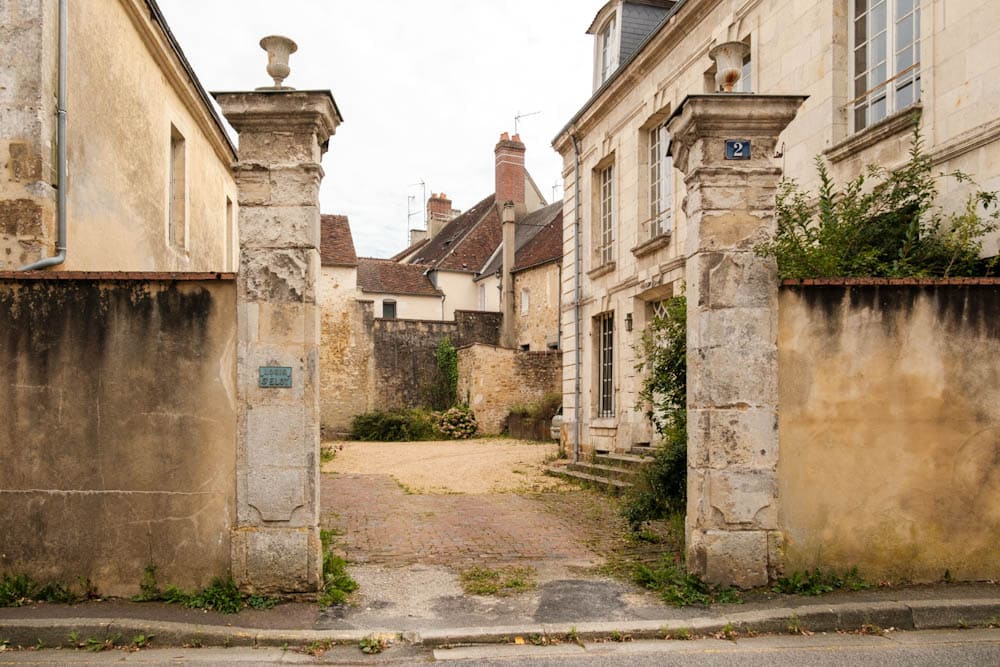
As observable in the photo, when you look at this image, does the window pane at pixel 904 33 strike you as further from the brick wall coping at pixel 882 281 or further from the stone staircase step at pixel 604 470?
the stone staircase step at pixel 604 470

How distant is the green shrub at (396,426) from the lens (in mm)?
22672

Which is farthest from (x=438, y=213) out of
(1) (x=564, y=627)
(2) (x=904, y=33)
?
(1) (x=564, y=627)

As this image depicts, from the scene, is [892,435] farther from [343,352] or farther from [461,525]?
[343,352]

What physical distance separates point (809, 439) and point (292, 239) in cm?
365

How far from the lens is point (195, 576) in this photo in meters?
4.99

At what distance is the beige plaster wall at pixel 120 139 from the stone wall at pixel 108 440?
58.3 inches

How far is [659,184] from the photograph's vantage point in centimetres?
1133

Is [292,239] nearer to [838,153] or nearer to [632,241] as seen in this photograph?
[838,153]

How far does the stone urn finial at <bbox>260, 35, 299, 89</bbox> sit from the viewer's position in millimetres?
5180

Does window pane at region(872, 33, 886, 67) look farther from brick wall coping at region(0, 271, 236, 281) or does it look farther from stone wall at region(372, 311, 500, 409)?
stone wall at region(372, 311, 500, 409)

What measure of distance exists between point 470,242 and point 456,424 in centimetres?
1141

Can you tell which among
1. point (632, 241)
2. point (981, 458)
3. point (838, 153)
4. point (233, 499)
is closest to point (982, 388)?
point (981, 458)

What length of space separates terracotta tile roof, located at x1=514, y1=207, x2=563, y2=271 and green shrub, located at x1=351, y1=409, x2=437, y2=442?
6.33 meters

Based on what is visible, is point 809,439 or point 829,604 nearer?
point 829,604
